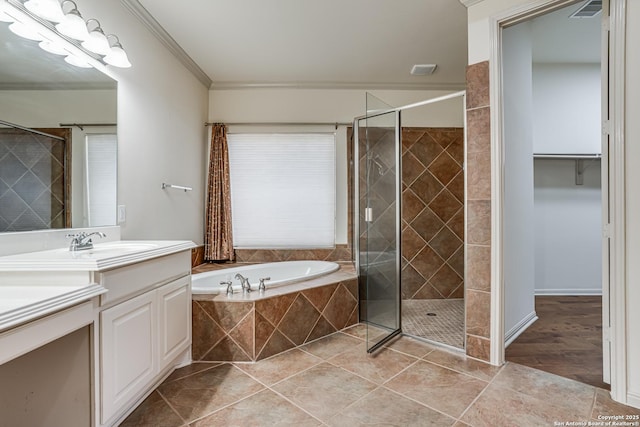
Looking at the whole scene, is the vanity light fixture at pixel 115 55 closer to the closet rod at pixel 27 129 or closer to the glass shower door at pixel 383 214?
the closet rod at pixel 27 129

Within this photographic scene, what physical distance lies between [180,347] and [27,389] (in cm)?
75

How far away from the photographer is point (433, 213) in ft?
11.8

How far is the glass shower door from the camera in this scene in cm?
264

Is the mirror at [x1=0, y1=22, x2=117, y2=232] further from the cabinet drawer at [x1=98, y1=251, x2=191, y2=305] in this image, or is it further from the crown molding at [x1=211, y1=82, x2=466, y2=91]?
the crown molding at [x1=211, y1=82, x2=466, y2=91]

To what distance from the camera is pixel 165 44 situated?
103 inches

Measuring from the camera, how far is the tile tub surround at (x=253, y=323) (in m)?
2.15

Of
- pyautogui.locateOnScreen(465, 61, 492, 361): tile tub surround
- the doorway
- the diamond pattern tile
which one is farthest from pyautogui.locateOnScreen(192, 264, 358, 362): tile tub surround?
the doorway

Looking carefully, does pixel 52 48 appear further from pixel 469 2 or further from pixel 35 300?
pixel 469 2

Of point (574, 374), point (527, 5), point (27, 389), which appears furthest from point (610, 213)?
point (27, 389)

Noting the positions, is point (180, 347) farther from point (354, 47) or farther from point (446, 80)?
point (446, 80)

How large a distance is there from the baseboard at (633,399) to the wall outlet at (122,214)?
317 centimetres

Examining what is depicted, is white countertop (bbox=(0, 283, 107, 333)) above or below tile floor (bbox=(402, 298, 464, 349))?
above

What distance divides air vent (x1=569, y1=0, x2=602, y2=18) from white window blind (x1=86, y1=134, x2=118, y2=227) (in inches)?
140

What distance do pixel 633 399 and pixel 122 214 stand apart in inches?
126
